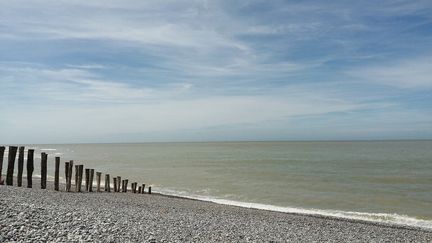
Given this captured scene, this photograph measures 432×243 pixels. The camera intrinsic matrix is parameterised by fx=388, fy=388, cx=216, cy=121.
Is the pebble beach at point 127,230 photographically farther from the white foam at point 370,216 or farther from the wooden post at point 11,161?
the wooden post at point 11,161

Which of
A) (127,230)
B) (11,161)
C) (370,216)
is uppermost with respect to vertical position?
(11,161)

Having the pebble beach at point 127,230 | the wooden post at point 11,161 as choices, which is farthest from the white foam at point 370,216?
the wooden post at point 11,161

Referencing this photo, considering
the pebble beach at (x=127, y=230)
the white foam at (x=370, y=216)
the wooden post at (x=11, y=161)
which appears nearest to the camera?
the pebble beach at (x=127, y=230)

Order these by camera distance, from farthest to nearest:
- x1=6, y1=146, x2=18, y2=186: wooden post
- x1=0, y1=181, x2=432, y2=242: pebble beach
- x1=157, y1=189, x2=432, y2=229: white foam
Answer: x1=157, y1=189, x2=432, y2=229: white foam < x1=6, y1=146, x2=18, y2=186: wooden post < x1=0, y1=181, x2=432, y2=242: pebble beach

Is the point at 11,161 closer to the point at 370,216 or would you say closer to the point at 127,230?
the point at 127,230

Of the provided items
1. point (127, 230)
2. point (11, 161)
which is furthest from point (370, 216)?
point (11, 161)

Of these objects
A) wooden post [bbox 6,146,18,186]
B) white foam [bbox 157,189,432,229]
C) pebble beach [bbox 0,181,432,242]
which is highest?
wooden post [bbox 6,146,18,186]

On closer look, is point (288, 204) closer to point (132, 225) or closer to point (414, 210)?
point (414, 210)

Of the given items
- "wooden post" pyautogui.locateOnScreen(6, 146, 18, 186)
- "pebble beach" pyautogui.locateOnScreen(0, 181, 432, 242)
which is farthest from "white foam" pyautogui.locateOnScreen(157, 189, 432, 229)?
"wooden post" pyautogui.locateOnScreen(6, 146, 18, 186)

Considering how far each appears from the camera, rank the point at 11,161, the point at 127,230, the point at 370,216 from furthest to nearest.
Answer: the point at 370,216
the point at 11,161
the point at 127,230

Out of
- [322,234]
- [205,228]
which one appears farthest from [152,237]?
[322,234]

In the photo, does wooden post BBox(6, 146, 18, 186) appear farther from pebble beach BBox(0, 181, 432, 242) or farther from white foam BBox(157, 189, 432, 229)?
white foam BBox(157, 189, 432, 229)

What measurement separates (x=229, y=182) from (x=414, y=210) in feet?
54.7

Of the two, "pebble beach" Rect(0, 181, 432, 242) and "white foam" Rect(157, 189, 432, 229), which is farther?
"white foam" Rect(157, 189, 432, 229)
